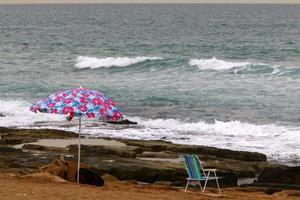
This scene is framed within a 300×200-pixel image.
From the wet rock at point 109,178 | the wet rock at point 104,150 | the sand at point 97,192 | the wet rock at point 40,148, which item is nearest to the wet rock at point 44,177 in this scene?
the sand at point 97,192

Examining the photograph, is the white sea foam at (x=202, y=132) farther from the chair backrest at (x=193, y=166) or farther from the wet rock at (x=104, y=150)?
the chair backrest at (x=193, y=166)

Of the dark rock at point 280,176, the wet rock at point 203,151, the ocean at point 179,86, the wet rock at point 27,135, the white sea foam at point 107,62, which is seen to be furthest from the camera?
the white sea foam at point 107,62

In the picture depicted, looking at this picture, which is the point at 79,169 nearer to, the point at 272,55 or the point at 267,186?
the point at 267,186

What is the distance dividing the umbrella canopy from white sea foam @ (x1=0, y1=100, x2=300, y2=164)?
10416mm

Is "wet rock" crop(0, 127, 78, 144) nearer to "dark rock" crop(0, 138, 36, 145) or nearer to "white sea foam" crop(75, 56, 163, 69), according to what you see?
"dark rock" crop(0, 138, 36, 145)

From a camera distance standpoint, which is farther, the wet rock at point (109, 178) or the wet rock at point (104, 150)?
the wet rock at point (104, 150)

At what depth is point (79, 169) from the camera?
1730 cm

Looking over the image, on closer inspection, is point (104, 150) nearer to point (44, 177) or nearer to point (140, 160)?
point (140, 160)

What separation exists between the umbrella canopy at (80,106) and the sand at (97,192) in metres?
1.50

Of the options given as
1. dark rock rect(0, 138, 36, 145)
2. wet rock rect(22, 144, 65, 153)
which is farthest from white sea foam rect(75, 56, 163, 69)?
wet rock rect(22, 144, 65, 153)

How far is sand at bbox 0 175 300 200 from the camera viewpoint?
14609mm

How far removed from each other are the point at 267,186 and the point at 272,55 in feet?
178

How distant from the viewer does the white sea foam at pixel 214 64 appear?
59406 mm

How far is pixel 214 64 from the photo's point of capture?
61.3 m
